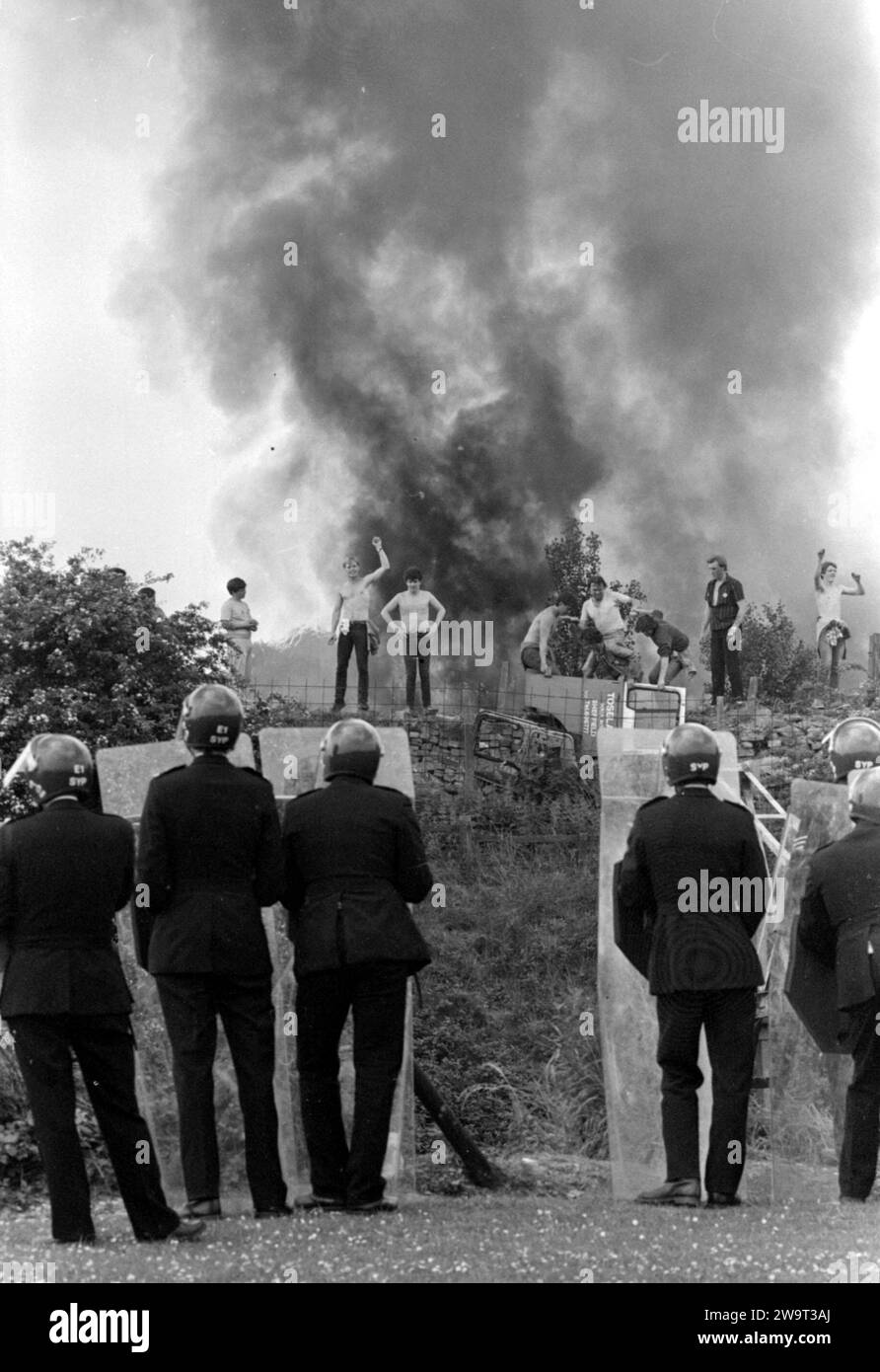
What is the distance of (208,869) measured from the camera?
8578mm

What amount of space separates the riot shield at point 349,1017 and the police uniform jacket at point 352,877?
861mm

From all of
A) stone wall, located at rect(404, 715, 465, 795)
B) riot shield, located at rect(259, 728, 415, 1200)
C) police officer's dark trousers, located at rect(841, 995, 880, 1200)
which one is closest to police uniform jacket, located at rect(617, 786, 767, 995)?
police officer's dark trousers, located at rect(841, 995, 880, 1200)

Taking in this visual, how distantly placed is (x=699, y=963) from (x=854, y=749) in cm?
156

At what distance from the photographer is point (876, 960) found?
8.95 m

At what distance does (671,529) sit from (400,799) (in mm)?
26123

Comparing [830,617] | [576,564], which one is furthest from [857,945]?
[576,564]

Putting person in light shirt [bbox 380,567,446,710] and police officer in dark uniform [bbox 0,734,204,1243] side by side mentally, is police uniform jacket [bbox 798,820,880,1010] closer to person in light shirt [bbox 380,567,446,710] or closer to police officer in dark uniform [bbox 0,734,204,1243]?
police officer in dark uniform [bbox 0,734,204,1243]

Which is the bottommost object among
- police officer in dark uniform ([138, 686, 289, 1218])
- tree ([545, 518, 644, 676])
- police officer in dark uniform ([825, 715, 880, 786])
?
police officer in dark uniform ([138, 686, 289, 1218])

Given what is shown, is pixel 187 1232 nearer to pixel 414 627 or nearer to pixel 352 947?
pixel 352 947

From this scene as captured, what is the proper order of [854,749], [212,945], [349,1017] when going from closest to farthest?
[212,945] → [854,749] → [349,1017]

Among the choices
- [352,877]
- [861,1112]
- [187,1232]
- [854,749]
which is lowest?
[187,1232]

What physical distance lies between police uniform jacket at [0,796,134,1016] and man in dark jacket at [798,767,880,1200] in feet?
10.8

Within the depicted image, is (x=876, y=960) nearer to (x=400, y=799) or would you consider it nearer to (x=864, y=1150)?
(x=864, y=1150)

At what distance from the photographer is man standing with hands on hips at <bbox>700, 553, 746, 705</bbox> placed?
23000 millimetres
